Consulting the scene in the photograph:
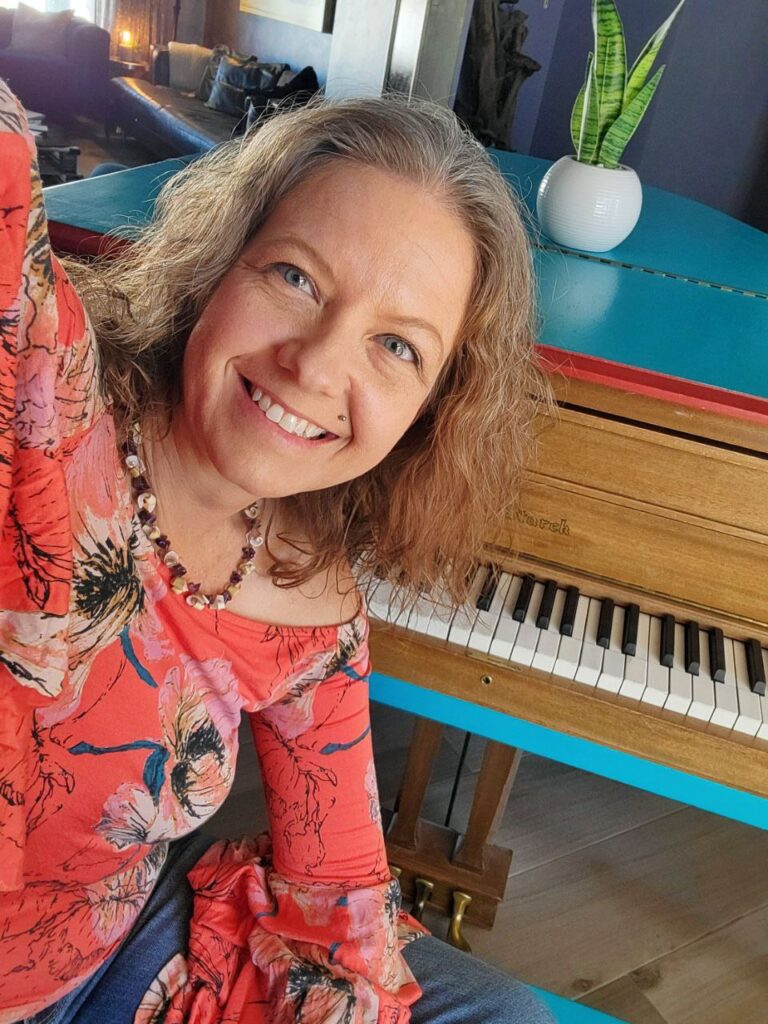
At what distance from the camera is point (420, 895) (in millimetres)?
1938

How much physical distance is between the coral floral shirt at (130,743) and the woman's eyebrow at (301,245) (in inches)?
8.8

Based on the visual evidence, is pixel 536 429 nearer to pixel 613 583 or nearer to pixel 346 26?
pixel 613 583

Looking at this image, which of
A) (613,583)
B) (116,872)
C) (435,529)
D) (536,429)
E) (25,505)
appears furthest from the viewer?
(613,583)

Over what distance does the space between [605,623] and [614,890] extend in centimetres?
91

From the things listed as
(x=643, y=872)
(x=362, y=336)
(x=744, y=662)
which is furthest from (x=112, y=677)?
(x=643, y=872)

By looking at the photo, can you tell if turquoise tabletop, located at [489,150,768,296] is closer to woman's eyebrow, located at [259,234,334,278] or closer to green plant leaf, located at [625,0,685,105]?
green plant leaf, located at [625,0,685,105]

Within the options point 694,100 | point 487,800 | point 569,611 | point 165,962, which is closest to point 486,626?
point 569,611

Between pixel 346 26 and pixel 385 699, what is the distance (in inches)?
50.5

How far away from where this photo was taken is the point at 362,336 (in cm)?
93

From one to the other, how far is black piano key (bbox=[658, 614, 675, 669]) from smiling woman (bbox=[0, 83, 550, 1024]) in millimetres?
386

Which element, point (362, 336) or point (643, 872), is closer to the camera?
point (362, 336)

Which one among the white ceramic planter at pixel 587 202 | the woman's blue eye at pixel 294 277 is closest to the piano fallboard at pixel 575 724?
the woman's blue eye at pixel 294 277

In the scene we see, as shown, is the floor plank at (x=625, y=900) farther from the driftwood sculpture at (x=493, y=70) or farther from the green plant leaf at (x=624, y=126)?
the driftwood sculpture at (x=493, y=70)

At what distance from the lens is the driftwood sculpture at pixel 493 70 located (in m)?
3.09
